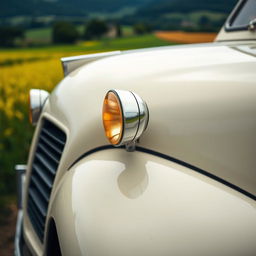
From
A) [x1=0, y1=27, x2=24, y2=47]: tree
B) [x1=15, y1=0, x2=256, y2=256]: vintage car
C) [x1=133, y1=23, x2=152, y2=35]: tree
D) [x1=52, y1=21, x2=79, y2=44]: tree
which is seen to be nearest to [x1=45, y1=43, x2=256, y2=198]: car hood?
[x1=15, y1=0, x2=256, y2=256]: vintage car

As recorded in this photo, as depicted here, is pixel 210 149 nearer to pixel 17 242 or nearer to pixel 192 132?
pixel 192 132

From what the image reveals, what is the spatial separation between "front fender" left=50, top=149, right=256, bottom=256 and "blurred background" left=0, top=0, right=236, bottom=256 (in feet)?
6.20

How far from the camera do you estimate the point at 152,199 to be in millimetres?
1165

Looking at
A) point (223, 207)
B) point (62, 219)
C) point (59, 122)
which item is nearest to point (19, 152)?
point (59, 122)

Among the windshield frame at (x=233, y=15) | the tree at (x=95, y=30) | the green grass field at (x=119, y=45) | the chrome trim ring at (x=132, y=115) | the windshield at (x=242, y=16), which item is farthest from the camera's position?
the tree at (x=95, y=30)

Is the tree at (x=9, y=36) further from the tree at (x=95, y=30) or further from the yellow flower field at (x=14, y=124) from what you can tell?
the yellow flower field at (x=14, y=124)

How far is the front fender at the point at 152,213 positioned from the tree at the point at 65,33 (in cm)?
3701

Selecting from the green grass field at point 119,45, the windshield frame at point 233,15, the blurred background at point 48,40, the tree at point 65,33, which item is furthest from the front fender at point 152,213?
the tree at point 65,33

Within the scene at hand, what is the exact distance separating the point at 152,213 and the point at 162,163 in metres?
0.18

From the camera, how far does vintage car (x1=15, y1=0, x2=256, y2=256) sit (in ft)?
3.63

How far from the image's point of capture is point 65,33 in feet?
124

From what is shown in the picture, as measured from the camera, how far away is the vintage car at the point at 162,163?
43.5 inches

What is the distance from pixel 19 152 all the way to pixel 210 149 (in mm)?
4228

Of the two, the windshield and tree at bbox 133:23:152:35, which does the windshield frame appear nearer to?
the windshield
